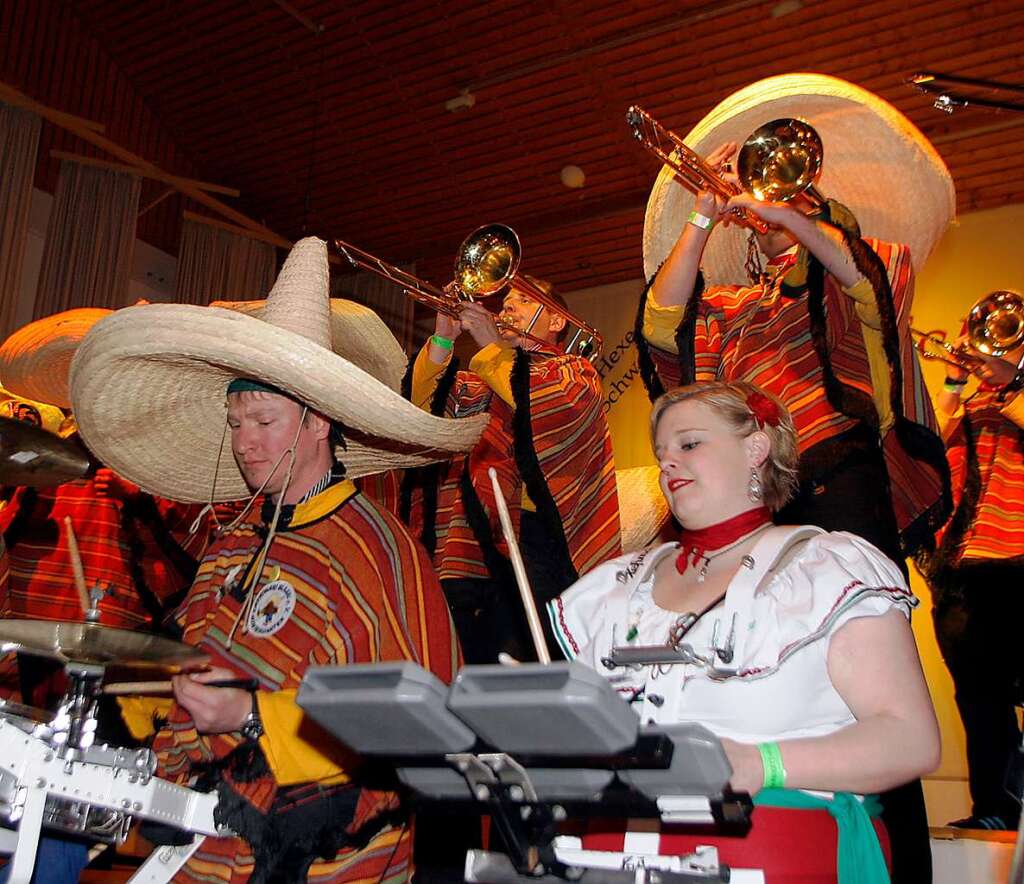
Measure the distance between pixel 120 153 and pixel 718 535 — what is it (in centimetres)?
805

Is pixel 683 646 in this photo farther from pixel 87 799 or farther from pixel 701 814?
pixel 87 799

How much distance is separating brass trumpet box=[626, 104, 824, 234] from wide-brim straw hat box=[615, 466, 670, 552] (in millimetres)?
1256

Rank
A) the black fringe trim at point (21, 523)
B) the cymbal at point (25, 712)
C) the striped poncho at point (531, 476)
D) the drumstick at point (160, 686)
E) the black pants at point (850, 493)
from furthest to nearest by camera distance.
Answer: the black fringe trim at point (21, 523) < the striped poncho at point (531, 476) < the black pants at point (850, 493) < the drumstick at point (160, 686) < the cymbal at point (25, 712)

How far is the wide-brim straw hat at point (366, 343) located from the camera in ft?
12.9

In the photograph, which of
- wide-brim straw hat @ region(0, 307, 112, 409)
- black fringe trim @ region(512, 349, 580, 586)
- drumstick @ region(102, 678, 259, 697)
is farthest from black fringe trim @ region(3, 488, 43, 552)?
drumstick @ region(102, 678, 259, 697)

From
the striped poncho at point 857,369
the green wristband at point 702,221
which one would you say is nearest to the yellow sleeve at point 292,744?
the striped poncho at point 857,369

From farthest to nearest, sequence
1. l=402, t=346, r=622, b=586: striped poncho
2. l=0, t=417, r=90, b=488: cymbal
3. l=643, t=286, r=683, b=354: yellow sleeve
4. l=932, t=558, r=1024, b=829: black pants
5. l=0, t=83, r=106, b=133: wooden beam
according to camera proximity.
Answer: l=0, t=83, r=106, b=133: wooden beam < l=932, t=558, r=1024, b=829: black pants < l=402, t=346, r=622, b=586: striped poncho < l=643, t=286, r=683, b=354: yellow sleeve < l=0, t=417, r=90, b=488: cymbal

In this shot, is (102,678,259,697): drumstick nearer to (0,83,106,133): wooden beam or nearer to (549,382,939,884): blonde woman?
(549,382,939,884): blonde woman

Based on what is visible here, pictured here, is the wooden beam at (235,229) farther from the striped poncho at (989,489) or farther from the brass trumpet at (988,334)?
the striped poncho at (989,489)

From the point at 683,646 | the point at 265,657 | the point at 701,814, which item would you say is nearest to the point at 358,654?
the point at 265,657

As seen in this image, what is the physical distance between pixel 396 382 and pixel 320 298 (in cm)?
74

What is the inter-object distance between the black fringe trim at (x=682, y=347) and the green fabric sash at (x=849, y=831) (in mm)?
1821

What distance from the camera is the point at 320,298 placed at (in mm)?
3287

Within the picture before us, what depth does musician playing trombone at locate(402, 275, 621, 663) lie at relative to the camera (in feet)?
14.1
